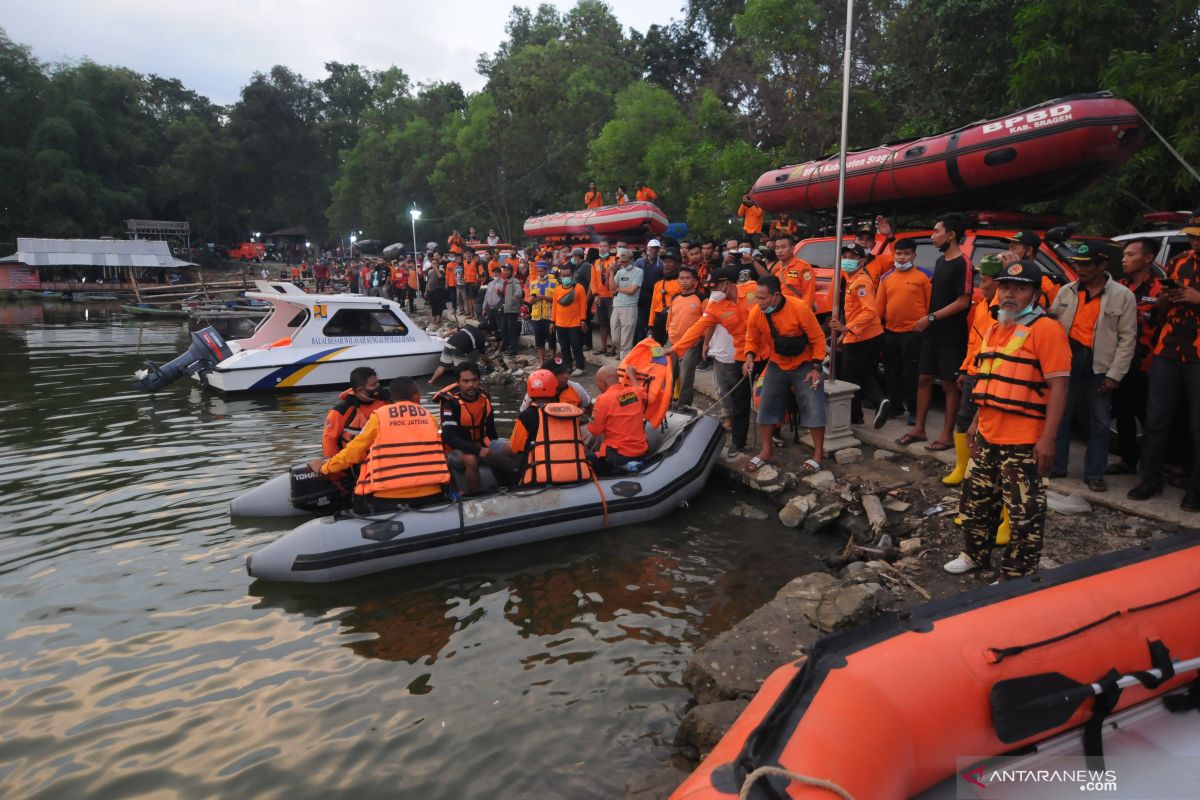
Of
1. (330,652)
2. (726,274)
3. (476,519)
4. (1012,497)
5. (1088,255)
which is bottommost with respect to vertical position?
(330,652)

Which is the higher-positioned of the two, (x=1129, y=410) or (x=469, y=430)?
(x=1129, y=410)

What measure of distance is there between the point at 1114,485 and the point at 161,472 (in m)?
8.90

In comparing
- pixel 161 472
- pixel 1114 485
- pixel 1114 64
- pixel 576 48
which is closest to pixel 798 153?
pixel 1114 64

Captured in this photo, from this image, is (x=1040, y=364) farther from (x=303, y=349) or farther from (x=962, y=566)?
(x=303, y=349)

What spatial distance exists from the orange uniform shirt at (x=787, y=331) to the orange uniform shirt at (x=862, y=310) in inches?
→ 33.8

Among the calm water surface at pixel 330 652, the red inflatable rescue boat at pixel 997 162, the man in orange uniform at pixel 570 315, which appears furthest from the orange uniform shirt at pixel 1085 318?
the man in orange uniform at pixel 570 315

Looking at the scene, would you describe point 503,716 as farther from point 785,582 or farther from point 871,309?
point 871,309

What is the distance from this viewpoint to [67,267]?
36562mm

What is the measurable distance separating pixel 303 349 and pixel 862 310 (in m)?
8.88

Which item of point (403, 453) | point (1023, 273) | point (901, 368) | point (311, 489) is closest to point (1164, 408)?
point (1023, 273)

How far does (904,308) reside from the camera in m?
6.54

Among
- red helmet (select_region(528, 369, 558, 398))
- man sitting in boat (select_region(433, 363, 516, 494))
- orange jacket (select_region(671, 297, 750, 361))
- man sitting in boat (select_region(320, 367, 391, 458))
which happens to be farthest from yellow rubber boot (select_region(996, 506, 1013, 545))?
man sitting in boat (select_region(320, 367, 391, 458))

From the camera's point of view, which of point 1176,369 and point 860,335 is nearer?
point 1176,369

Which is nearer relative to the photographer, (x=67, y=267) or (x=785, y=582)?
(x=785, y=582)
